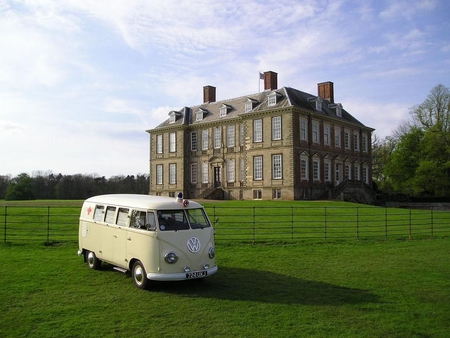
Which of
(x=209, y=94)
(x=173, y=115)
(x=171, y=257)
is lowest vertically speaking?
(x=171, y=257)

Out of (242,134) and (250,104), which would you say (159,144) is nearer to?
(242,134)

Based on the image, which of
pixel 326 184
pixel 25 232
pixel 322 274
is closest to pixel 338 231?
pixel 322 274

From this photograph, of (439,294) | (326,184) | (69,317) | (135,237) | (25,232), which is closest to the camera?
(69,317)

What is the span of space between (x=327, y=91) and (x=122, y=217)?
4749cm

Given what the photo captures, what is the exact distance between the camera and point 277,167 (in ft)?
147

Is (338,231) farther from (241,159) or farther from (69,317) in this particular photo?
(241,159)

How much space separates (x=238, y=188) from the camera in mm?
48875

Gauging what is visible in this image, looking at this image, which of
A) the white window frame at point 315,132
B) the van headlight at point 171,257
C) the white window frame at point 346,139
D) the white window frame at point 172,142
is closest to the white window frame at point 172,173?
the white window frame at point 172,142

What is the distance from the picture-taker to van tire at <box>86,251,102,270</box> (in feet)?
40.8

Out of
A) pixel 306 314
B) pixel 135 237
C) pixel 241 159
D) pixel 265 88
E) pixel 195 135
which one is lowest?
pixel 306 314

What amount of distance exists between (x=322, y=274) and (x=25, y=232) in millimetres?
14433

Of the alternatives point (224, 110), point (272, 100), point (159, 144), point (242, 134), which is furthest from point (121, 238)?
point (159, 144)

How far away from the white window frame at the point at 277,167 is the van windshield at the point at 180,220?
34.0 meters

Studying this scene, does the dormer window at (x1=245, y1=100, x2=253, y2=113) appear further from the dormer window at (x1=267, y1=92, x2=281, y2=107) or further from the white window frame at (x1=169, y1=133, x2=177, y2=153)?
the white window frame at (x1=169, y1=133, x2=177, y2=153)
